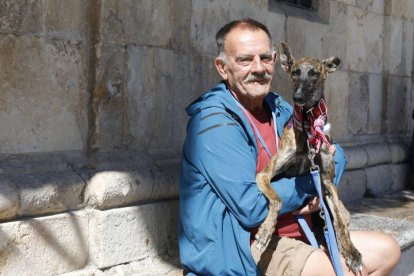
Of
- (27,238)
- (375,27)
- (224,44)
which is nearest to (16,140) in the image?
(27,238)

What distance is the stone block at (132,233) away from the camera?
12.7ft

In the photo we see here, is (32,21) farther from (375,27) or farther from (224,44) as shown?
(375,27)

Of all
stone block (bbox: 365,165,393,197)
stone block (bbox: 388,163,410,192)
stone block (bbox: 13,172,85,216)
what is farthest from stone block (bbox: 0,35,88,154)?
stone block (bbox: 388,163,410,192)

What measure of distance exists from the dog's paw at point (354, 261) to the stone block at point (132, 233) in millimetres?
1344

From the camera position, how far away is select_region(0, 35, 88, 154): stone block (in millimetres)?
3533

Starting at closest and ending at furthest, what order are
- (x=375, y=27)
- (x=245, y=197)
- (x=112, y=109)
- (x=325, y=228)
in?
(x=245, y=197) < (x=325, y=228) < (x=112, y=109) < (x=375, y=27)

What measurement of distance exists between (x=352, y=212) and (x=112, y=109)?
2938 mm

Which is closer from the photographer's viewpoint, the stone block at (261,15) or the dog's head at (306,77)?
the dog's head at (306,77)

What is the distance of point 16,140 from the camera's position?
359 cm

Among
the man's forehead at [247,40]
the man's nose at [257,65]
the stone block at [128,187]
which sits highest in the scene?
the man's forehead at [247,40]

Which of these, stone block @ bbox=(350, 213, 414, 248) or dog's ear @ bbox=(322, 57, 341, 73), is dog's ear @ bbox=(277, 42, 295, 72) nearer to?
dog's ear @ bbox=(322, 57, 341, 73)

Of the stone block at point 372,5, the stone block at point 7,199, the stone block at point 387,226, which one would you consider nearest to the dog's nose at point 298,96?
the stone block at point 7,199

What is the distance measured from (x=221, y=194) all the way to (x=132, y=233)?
3.24 ft

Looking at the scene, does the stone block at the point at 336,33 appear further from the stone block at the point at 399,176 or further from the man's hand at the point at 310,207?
the man's hand at the point at 310,207
